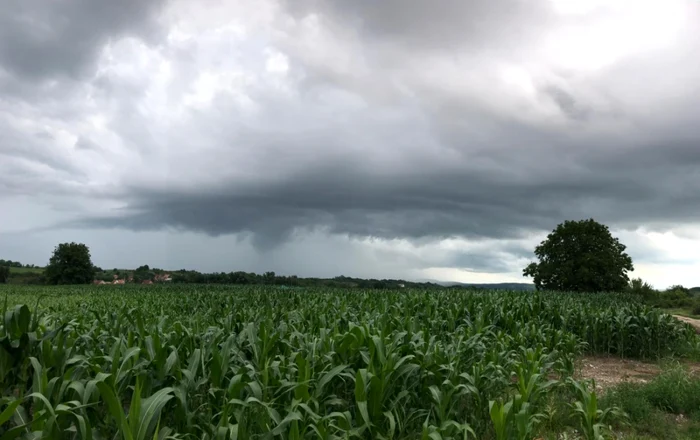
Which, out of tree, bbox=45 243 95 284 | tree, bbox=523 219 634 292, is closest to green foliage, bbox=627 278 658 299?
tree, bbox=523 219 634 292

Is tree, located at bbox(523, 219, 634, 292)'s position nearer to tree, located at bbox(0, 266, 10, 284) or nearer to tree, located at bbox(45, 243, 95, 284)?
tree, located at bbox(45, 243, 95, 284)

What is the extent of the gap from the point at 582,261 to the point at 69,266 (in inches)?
3814

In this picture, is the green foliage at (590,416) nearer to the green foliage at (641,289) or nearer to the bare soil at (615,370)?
the bare soil at (615,370)

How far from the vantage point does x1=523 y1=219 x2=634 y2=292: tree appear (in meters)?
57.2

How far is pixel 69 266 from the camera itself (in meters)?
95.1

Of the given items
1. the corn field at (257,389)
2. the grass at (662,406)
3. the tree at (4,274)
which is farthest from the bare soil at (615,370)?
the tree at (4,274)

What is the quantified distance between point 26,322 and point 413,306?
433 inches

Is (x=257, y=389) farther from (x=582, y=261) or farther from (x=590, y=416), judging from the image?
(x=582, y=261)

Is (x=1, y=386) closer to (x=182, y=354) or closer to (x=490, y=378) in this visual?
(x=182, y=354)

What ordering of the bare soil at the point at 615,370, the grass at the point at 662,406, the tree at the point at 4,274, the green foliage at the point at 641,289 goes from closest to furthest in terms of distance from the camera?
the grass at the point at 662,406 → the bare soil at the point at 615,370 → the green foliage at the point at 641,289 → the tree at the point at 4,274

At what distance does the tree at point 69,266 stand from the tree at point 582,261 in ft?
291

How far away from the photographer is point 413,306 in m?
14.7

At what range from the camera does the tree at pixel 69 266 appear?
9462cm

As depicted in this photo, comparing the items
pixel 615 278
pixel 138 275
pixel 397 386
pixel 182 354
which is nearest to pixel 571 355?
pixel 397 386
